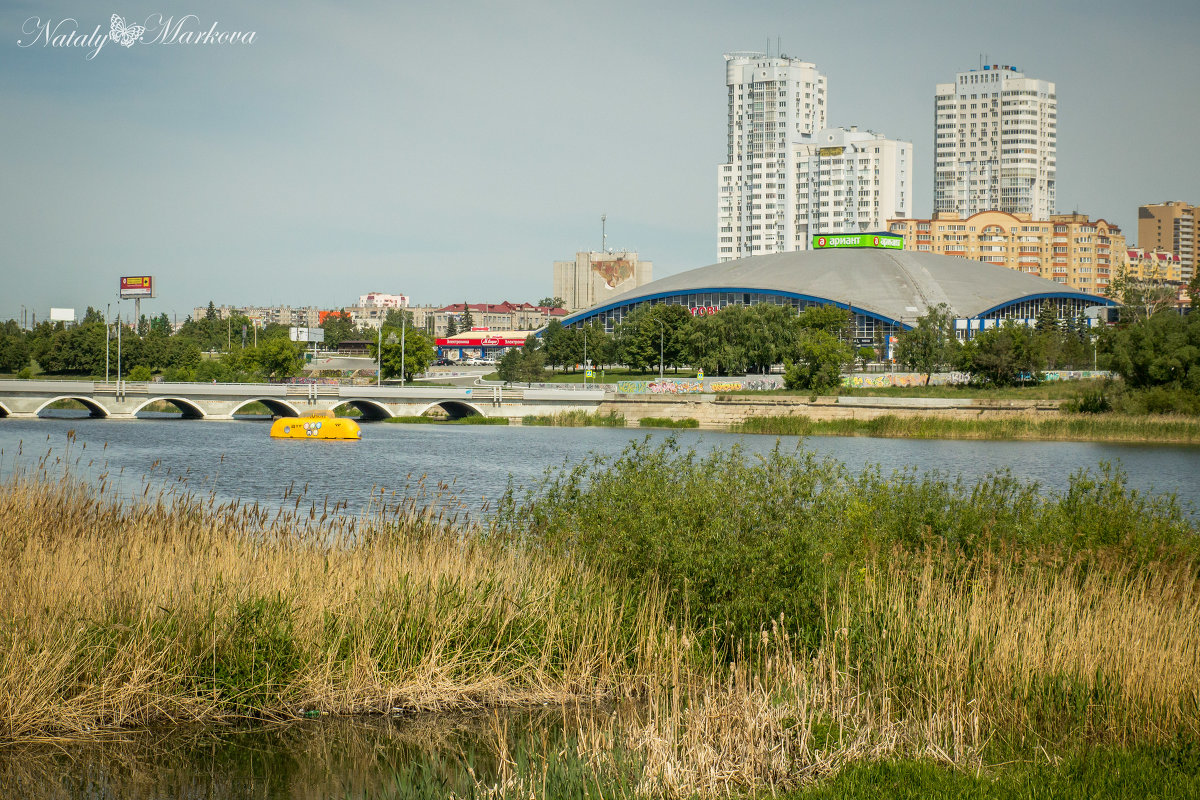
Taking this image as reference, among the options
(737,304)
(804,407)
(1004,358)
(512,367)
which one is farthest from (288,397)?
(737,304)

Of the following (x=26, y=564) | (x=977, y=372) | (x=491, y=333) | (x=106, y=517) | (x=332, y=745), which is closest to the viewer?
(x=332, y=745)

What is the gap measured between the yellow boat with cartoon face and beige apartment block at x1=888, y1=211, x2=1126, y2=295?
11530 centimetres

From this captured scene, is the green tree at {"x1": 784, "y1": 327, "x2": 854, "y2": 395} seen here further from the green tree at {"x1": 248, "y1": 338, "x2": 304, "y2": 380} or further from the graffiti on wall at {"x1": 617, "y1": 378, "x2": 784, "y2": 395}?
the green tree at {"x1": 248, "y1": 338, "x2": 304, "y2": 380}

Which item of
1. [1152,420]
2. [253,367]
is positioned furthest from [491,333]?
[1152,420]

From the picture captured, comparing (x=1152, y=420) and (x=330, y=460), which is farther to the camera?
(x=1152, y=420)

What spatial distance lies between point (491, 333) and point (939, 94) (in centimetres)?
9286

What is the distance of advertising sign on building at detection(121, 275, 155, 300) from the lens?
379ft

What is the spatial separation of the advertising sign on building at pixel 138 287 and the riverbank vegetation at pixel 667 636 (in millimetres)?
113200

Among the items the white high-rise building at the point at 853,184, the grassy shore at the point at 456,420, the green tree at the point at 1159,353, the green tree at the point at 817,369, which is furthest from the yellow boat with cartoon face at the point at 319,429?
the white high-rise building at the point at 853,184

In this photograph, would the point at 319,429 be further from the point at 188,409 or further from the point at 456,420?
the point at 188,409

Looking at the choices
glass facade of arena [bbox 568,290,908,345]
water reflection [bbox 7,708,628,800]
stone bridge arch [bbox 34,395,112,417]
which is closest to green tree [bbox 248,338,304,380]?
glass facade of arena [bbox 568,290,908,345]

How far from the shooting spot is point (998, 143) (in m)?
180

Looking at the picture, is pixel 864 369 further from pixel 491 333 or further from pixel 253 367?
pixel 491 333

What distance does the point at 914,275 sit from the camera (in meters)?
104
